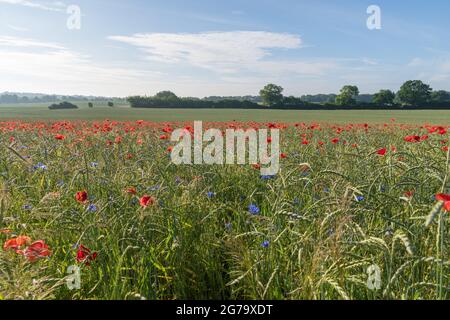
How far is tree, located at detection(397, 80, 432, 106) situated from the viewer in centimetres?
7831

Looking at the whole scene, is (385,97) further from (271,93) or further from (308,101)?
(271,93)

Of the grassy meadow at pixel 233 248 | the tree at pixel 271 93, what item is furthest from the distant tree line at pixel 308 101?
the grassy meadow at pixel 233 248

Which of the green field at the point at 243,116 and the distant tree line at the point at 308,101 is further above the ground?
the distant tree line at the point at 308,101

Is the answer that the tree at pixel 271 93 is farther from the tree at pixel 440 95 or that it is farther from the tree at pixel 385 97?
the tree at pixel 440 95

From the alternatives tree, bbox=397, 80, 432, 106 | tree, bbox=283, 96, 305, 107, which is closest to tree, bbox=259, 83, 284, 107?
tree, bbox=283, 96, 305, 107

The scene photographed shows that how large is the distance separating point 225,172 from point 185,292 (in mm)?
2049

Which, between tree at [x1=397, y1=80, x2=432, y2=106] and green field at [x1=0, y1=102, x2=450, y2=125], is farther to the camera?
tree at [x1=397, y1=80, x2=432, y2=106]

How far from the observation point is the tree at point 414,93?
78.3 meters

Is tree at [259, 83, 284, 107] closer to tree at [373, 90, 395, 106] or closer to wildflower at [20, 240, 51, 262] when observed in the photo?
tree at [373, 90, 395, 106]

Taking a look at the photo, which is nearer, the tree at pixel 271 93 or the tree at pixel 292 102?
the tree at pixel 292 102

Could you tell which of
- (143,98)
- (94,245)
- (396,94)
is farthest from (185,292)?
(396,94)

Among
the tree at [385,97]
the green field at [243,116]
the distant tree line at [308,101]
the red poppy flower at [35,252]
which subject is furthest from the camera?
the tree at [385,97]

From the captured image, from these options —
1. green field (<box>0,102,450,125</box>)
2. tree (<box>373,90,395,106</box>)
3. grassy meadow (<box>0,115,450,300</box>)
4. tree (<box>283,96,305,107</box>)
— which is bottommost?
grassy meadow (<box>0,115,450,300</box>)

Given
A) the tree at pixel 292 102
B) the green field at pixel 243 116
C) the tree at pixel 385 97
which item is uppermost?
the tree at pixel 385 97
